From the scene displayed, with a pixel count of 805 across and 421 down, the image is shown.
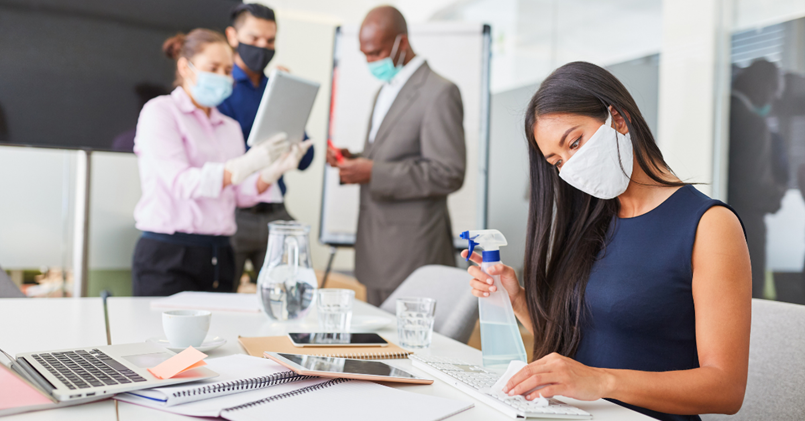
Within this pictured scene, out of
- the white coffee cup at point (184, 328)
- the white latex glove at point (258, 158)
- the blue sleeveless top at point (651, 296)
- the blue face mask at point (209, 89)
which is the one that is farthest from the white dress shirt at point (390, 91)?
the white coffee cup at point (184, 328)

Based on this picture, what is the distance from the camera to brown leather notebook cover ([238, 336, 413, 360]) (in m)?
1.00

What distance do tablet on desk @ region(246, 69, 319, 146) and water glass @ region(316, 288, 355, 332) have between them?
1307mm

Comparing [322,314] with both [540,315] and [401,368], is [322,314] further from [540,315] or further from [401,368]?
[540,315]

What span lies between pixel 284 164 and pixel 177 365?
1962mm

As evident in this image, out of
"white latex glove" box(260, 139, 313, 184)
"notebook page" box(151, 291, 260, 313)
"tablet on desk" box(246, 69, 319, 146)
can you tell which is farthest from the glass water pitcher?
"white latex glove" box(260, 139, 313, 184)

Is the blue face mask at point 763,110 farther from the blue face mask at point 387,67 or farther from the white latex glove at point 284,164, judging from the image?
the white latex glove at point 284,164

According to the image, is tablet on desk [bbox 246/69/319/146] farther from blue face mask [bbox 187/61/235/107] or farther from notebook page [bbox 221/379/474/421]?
notebook page [bbox 221/379/474/421]

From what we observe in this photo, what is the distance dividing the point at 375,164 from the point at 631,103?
5.71 feet

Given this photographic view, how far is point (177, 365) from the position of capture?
0.77m

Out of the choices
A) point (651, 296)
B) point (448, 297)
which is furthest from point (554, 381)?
point (448, 297)

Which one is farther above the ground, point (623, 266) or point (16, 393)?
point (623, 266)

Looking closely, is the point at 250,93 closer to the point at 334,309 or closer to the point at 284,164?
the point at 284,164

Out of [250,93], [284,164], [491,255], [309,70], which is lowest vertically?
[491,255]

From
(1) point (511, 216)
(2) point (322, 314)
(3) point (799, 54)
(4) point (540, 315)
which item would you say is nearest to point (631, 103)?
(4) point (540, 315)
